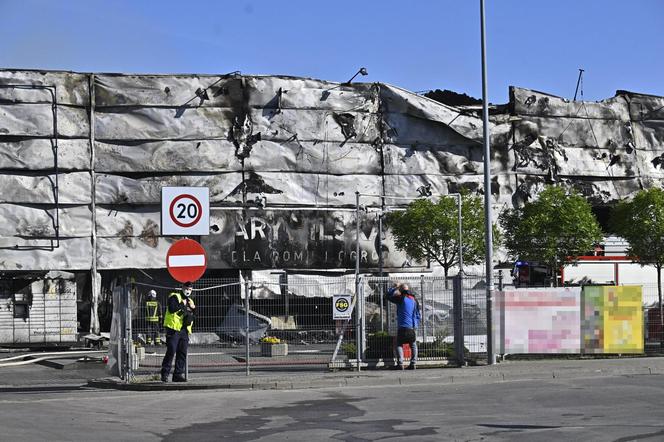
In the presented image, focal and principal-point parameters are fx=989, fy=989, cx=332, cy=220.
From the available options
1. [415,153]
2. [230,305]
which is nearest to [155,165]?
[415,153]

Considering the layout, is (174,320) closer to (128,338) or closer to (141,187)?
(128,338)

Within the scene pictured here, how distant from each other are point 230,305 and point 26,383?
Answer: 13.6 feet

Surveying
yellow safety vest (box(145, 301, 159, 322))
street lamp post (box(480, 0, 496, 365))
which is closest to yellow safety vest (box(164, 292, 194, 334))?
yellow safety vest (box(145, 301, 159, 322))

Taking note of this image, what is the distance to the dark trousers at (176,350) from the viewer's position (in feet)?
56.1

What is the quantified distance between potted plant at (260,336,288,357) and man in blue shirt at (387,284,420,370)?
256 centimetres

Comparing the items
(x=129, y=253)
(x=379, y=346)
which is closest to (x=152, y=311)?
(x=379, y=346)

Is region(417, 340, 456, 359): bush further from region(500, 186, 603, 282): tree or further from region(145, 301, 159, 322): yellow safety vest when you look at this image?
region(500, 186, 603, 282): tree

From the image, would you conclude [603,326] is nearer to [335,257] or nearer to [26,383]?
[26,383]

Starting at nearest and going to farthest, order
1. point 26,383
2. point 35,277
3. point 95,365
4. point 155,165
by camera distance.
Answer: point 26,383 < point 95,365 < point 35,277 < point 155,165

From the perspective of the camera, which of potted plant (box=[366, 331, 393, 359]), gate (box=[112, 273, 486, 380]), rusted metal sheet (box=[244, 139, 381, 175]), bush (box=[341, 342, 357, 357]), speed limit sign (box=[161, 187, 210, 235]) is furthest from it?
Answer: rusted metal sheet (box=[244, 139, 381, 175])

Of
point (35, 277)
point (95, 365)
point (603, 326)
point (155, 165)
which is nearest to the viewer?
point (603, 326)

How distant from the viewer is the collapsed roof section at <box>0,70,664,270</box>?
34.8 m

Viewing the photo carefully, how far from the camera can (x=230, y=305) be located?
19.7 metres

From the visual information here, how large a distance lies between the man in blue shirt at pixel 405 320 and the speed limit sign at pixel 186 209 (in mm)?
4304
